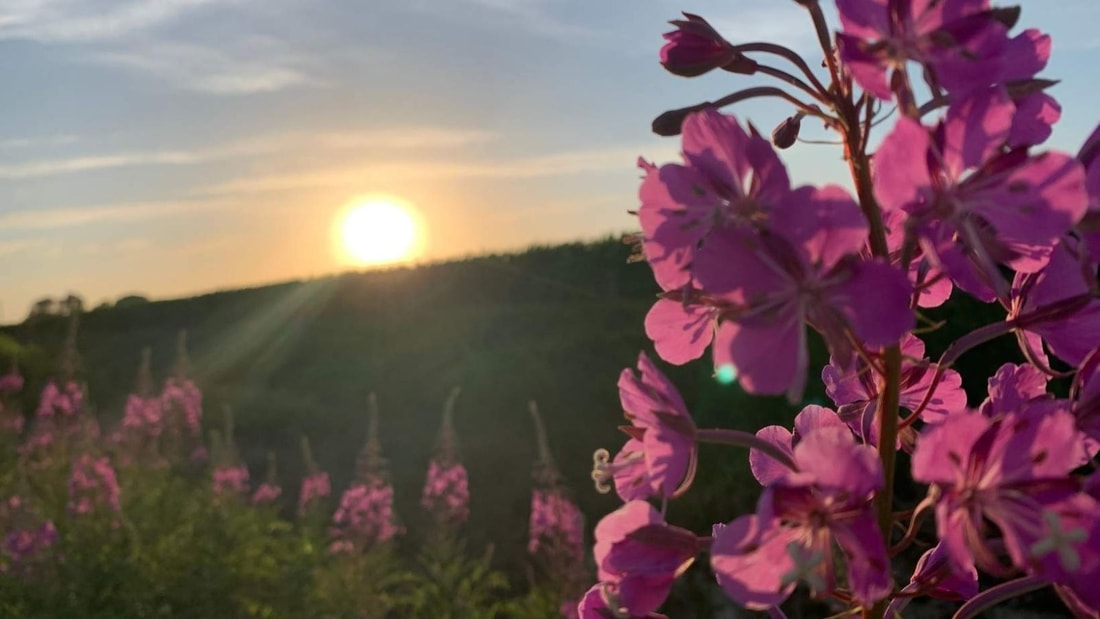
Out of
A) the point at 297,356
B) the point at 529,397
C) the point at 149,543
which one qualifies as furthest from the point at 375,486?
the point at 297,356

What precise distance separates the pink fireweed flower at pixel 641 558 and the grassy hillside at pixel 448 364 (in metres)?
5.38

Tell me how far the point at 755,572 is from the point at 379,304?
16114 mm

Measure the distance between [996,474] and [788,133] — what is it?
1.78ft

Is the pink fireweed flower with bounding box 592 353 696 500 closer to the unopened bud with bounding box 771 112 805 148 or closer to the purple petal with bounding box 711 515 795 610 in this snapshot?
the purple petal with bounding box 711 515 795 610

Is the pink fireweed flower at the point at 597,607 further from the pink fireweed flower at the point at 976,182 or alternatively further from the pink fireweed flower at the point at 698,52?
the pink fireweed flower at the point at 698,52

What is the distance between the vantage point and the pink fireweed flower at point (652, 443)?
1147mm

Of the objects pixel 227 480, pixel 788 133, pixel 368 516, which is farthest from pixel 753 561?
pixel 227 480

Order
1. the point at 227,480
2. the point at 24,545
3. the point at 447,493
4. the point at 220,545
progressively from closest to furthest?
1. the point at 24,545
2. the point at 220,545
3. the point at 447,493
4. the point at 227,480

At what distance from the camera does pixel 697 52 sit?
125 centimetres

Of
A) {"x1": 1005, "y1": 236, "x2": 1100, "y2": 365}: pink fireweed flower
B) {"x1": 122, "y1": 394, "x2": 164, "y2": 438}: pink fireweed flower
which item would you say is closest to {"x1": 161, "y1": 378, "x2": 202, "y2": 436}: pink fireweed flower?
{"x1": 122, "y1": 394, "x2": 164, "y2": 438}: pink fireweed flower

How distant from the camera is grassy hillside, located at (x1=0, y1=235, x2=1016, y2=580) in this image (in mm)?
8070

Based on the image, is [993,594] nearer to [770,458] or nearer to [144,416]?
[770,458]

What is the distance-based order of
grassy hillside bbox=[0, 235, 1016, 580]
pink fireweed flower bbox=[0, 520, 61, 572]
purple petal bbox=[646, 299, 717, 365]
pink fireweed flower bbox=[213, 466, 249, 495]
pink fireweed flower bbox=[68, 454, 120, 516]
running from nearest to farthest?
purple petal bbox=[646, 299, 717, 365], pink fireweed flower bbox=[0, 520, 61, 572], pink fireweed flower bbox=[68, 454, 120, 516], pink fireweed flower bbox=[213, 466, 249, 495], grassy hillside bbox=[0, 235, 1016, 580]

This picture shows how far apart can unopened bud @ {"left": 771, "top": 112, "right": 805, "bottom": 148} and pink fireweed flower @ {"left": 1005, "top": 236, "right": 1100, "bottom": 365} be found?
32 cm
